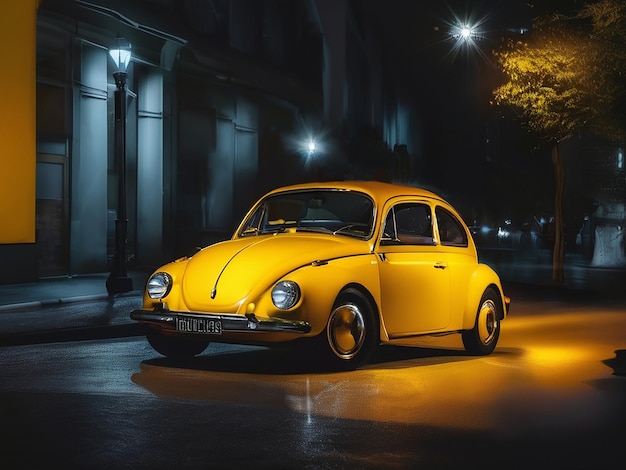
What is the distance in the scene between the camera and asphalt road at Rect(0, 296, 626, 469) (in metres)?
6.50

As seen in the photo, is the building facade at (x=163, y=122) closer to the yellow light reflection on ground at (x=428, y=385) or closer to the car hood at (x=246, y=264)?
the yellow light reflection on ground at (x=428, y=385)

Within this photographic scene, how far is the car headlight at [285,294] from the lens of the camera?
9711mm

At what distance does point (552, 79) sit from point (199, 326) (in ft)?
63.7

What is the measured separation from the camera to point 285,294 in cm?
974

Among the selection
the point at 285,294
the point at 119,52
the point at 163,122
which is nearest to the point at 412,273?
the point at 285,294

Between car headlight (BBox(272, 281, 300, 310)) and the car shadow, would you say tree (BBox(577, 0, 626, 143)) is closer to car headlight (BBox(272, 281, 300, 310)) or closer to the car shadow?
the car shadow

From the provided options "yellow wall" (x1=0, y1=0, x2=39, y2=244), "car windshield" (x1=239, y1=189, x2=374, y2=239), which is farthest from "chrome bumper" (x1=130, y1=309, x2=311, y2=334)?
"yellow wall" (x1=0, y1=0, x2=39, y2=244)

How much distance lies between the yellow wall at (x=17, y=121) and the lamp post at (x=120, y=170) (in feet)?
9.18

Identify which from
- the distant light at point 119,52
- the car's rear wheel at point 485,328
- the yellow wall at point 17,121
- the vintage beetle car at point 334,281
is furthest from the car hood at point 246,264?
the yellow wall at point 17,121

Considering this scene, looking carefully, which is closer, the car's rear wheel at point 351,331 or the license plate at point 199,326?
the license plate at point 199,326

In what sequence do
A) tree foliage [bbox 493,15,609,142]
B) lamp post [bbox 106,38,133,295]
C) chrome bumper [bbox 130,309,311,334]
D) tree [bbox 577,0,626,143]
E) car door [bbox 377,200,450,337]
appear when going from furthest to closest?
1. tree foliage [bbox 493,15,609,142]
2. tree [bbox 577,0,626,143]
3. lamp post [bbox 106,38,133,295]
4. car door [bbox 377,200,450,337]
5. chrome bumper [bbox 130,309,311,334]

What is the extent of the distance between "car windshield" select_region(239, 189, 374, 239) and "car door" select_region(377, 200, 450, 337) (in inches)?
9.8

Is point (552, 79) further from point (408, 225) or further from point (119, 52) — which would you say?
point (408, 225)

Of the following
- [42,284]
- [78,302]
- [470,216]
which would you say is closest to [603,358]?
[78,302]
